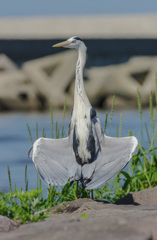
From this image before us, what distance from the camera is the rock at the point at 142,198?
468cm

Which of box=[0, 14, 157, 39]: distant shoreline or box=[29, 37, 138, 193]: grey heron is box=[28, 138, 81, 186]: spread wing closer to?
box=[29, 37, 138, 193]: grey heron

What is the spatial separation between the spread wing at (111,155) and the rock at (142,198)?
343 mm

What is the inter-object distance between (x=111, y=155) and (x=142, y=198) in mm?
478

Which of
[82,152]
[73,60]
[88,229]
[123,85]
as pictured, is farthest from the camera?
[123,85]

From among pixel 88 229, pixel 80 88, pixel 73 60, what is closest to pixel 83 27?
pixel 73 60

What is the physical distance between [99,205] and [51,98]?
1497cm

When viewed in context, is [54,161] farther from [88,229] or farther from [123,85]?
[123,85]

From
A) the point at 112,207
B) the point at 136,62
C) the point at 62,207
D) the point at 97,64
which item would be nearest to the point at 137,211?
the point at 112,207

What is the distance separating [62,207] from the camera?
4289mm

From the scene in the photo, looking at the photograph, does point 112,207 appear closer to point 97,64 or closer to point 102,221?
point 102,221

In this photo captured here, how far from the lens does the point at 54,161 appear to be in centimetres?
462

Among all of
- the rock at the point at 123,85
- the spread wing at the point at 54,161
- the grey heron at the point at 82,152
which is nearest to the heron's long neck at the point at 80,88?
the grey heron at the point at 82,152

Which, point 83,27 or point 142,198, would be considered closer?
point 142,198

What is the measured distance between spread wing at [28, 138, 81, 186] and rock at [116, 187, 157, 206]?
20.6 inches
